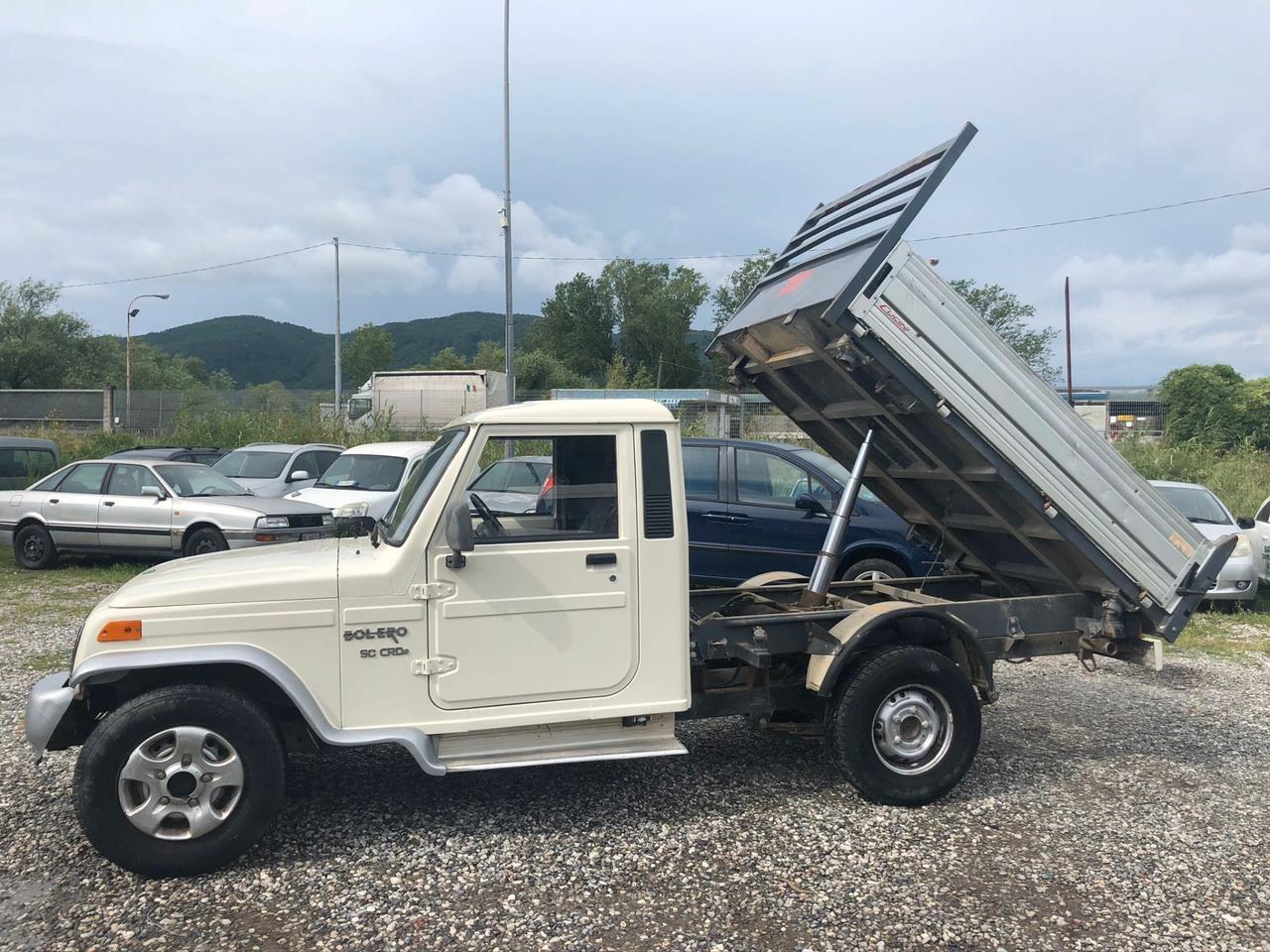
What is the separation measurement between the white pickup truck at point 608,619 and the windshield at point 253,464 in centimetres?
1072

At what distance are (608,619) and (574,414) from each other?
3.20ft

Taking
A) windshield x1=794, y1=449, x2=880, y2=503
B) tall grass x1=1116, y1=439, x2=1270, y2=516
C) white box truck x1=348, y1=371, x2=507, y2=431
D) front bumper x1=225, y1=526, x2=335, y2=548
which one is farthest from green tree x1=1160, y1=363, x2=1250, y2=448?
front bumper x1=225, y1=526, x2=335, y2=548

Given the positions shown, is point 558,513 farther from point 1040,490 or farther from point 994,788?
point 994,788

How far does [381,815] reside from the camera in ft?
15.1

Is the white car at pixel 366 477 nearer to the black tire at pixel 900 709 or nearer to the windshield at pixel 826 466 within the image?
the windshield at pixel 826 466

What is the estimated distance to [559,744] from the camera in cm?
429

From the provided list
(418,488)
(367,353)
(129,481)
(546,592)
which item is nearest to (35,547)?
(129,481)

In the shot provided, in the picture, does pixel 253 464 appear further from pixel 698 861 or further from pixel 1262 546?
pixel 1262 546

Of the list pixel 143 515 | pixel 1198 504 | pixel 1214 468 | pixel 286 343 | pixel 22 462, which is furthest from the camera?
pixel 286 343

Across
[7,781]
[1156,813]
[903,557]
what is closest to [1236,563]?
[903,557]

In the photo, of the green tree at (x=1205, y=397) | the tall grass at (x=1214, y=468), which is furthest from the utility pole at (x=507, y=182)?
the green tree at (x=1205, y=397)

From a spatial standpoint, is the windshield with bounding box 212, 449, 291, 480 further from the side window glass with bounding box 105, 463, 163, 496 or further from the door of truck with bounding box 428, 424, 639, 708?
the door of truck with bounding box 428, 424, 639, 708

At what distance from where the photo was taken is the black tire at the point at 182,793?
3.81 meters

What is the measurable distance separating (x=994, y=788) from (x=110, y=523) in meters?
11.1
